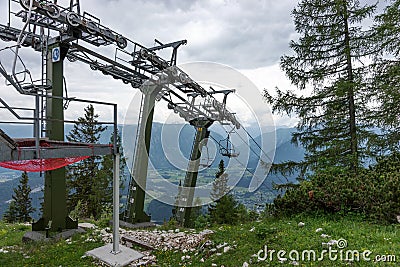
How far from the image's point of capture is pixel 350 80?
1102 centimetres

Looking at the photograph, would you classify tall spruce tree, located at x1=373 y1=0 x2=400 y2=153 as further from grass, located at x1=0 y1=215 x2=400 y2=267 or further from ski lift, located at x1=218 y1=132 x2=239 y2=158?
ski lift, located at x1=218 y1=132 x2=239 y2=158

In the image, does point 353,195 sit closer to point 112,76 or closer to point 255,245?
point 255,245

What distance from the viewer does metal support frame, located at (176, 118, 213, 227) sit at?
11.7 meters

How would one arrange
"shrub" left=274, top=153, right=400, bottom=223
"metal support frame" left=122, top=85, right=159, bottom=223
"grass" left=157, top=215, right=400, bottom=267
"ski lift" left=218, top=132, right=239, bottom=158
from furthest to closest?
1. "ski lift" left=218, top=132, right=239, bottom=158
2. "metal support frame" left=122, top=85, right=159, bottom=223
3. "shrub" left=274, top=153, right=400, bottom=223
4. "grass" left=157, top=215, right=400, bottom=267

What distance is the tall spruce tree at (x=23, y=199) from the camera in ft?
79.6

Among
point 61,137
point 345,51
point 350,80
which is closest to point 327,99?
point 350,80

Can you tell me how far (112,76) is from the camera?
31.9 ft

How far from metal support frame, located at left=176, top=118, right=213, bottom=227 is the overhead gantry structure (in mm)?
41

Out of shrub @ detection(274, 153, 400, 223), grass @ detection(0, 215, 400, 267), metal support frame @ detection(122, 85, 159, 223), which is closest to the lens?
grass @ detection(0, 215, 400, 267)

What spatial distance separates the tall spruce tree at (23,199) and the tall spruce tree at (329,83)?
74.0 feet

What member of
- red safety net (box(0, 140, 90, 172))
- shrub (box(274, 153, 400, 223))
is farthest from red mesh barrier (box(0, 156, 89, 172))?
shrub (box(274, 153, 400, 223))

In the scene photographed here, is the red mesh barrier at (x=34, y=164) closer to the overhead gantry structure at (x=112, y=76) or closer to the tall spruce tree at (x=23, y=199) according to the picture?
the overhead gantry structure at (x=112, y=76)

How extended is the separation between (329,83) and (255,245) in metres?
8.70

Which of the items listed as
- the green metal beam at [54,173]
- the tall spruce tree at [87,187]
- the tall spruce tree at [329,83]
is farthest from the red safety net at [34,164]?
the tall spruce tree at [87,187]
